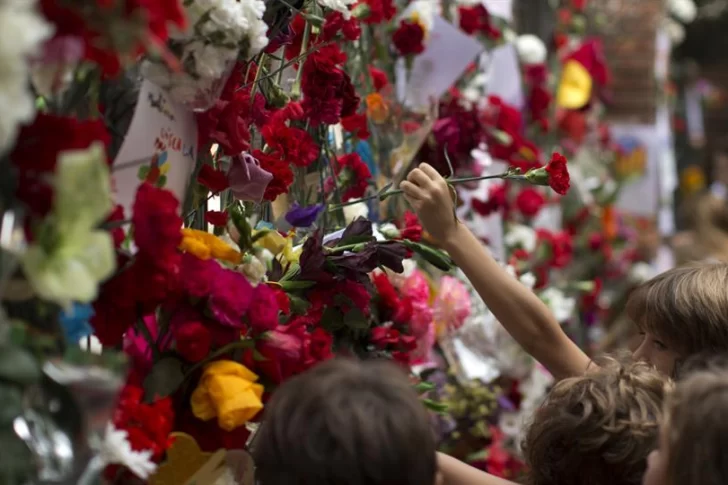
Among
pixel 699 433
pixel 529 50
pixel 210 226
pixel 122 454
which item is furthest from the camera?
pixel 529 50

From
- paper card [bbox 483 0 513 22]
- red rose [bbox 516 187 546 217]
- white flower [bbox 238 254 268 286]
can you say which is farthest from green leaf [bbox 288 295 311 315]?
red rose [bbox 516 187 546 217]

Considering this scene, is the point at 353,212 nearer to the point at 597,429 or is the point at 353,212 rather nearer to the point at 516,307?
the point at 516,307

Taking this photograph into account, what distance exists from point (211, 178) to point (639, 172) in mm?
3630

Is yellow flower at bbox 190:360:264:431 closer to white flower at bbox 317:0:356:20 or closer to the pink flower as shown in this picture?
white flower at bbox 317:0:356:20

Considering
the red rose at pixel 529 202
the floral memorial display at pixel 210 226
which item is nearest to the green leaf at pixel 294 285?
the floral memorial display at pixel 210 226

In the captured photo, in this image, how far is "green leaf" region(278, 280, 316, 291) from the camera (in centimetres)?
144

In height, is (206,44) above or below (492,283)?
above

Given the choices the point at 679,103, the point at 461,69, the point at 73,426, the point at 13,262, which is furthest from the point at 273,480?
the point at 679,103

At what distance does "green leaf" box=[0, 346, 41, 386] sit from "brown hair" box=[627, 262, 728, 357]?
112cm

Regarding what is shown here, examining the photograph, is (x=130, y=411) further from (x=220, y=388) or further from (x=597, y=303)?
(x=597, y=303)

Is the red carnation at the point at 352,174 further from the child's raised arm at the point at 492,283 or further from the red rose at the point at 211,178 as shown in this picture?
the red rose at the point at 211,178

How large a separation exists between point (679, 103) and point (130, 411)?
7163 mm

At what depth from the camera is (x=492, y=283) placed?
5.56ft

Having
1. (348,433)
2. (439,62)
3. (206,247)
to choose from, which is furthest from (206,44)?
(439,62)
